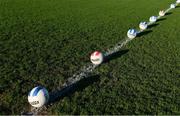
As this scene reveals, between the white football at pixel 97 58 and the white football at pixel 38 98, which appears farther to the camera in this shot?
the white football at pixel 97 58

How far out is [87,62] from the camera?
9.18 m

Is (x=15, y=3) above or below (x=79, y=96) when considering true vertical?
above

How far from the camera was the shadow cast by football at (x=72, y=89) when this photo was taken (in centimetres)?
677

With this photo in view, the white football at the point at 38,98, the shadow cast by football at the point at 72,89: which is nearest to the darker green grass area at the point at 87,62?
the shadow cast by football at the point at 72,89

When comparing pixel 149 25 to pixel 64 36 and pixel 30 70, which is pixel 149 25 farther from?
pixel 30 70

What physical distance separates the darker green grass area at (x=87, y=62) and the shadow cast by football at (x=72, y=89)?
28 mm

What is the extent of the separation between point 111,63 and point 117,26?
19.9 feet

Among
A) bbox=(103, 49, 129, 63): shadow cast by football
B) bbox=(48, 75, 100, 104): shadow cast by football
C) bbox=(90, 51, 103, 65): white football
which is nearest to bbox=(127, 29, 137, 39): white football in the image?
bbox=(103, 49, 129, 63): shadow cast by football

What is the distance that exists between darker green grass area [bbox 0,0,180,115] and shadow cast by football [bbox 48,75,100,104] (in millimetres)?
28

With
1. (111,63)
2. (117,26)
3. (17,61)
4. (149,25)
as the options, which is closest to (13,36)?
(17,61)

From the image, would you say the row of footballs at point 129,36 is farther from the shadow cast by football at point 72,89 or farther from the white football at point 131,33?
the shadow cast by football at point 72,89

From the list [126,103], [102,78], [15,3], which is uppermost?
[15,3]

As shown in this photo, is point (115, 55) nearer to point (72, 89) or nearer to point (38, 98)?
point (72, 89)

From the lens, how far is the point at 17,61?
885 centimetres
